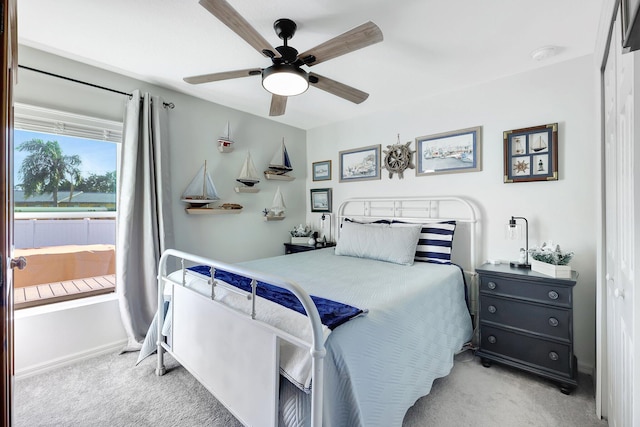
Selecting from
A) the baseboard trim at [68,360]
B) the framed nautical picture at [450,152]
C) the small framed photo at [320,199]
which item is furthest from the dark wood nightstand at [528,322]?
the baseboard trim at [68,360]

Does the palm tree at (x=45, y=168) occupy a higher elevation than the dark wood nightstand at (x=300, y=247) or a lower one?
higher

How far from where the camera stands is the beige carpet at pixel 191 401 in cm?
170

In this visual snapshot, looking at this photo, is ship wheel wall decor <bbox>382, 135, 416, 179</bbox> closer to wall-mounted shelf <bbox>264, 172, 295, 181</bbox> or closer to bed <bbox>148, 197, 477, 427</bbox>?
bed <bbox>148, 197, 477, 427</bbox>

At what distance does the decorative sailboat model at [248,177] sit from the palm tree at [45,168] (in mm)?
1439

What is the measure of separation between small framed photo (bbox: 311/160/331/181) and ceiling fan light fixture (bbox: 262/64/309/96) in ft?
6.58

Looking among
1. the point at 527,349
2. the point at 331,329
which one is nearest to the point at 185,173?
the point at 331,329

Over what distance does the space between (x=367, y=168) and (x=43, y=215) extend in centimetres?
304

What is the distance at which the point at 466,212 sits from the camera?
2795 mm

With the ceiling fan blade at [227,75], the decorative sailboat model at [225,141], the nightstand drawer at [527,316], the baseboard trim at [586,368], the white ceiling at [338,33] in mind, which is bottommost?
the baseboard trim at [586,368]

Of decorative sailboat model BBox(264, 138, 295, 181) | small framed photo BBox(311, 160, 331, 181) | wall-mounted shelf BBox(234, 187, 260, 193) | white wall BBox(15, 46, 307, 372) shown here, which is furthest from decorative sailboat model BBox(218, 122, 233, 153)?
small framed photo BBox(311, 160, 331, 181)

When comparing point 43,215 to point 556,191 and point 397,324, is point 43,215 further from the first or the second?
point 556,191

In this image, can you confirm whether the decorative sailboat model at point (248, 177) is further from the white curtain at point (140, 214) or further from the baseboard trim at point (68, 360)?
the baseboard trim at point (68, 360)

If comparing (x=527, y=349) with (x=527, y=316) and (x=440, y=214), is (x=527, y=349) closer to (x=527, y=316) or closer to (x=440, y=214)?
(x=527, y=316)

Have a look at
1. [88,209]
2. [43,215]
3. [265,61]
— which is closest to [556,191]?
[265,61]
